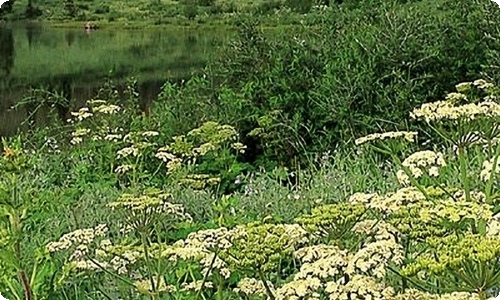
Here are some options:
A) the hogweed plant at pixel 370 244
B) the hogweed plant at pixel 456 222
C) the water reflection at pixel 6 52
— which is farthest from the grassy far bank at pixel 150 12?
the hogweed plant at pixel 456 222

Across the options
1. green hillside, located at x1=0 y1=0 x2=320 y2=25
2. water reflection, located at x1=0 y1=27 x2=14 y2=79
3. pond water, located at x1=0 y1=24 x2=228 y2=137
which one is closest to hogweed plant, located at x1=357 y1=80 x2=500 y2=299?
pond water, located at x1=0 y1=24 x2=228 y2=137

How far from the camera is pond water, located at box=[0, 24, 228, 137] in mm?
16156

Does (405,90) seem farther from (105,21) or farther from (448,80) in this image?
(105,21)

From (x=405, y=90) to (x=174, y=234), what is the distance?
3356 millimetres

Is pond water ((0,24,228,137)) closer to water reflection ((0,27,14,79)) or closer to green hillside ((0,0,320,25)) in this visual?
water reflection ((0,27,14,79))

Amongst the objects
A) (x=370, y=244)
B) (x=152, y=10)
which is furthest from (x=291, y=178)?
(x=152, y=10)

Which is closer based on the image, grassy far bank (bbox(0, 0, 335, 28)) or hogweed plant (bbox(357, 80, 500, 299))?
hogweed plant (bbox(357, 80, 500, 299))

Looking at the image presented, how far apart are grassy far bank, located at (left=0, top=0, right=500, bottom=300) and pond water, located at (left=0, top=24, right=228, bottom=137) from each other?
4.57 m

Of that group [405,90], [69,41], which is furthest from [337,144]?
[69,41]

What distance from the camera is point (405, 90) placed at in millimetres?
7000

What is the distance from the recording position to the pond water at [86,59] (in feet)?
53.0

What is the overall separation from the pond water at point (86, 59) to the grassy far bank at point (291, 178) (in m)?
4.57

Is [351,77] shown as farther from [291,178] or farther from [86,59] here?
[86,59]

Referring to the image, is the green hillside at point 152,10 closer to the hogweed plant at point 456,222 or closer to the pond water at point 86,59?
the pond water at point 86,59
